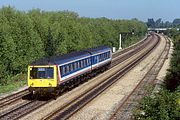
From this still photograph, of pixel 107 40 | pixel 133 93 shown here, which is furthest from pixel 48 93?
pixel 107 40

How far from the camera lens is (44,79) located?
27.5 meters

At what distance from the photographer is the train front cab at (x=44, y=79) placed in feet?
90.0

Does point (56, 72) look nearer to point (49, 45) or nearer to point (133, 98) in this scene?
point (133, 98)

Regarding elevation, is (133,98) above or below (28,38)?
below

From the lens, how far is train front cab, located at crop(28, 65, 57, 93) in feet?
90.0

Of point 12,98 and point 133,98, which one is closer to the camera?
point 12,98

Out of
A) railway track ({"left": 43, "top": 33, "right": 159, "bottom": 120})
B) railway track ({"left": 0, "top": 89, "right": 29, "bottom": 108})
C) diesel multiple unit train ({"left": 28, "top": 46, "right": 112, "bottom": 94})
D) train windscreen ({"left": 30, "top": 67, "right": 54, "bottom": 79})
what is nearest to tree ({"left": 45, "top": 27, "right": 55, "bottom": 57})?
railway track ({"left": 43, "top": 33, "right": 159, "bottom": 120})

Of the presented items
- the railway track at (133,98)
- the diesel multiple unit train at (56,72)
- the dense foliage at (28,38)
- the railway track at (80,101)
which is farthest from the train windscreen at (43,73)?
the dense foliage at (28,38)

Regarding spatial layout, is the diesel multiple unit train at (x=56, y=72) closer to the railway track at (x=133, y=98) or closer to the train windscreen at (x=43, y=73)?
the train windscreen at (x=43, y=73)

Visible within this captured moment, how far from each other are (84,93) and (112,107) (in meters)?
5.20

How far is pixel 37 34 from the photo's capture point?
46.9m

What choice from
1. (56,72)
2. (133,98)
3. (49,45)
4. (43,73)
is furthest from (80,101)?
(49,45)

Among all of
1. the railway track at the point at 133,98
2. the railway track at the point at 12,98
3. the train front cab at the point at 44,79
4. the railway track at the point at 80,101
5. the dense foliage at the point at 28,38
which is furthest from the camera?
the dense foliage at the point at 28,38

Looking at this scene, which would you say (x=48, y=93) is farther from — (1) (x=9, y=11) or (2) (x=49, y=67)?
(1) (x=9, y=11)
